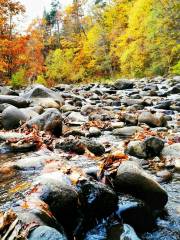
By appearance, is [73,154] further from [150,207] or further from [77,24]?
[77,24]

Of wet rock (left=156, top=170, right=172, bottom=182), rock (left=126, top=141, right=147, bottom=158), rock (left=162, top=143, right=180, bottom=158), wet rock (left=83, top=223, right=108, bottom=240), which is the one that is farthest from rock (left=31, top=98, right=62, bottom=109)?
wet rock (left=83, top=223, right=108, bottom=240)

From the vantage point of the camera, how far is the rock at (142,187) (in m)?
3.17

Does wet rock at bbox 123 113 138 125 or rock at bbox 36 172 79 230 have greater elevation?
rock at bbox 36 172 79 230

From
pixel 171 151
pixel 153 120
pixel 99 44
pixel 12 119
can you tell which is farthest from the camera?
pixel 99 44

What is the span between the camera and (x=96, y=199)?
296 centimetres

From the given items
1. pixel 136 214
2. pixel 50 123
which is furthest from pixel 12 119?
pixel 136 214

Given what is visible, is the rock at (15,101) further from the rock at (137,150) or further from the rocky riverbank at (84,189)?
the rock at (137,150)

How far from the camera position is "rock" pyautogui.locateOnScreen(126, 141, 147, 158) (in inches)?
194

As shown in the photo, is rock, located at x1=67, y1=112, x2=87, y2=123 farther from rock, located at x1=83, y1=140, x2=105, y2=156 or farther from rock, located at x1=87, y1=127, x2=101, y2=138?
rock, located at x1=83, y1=140, x2=105, y2=156

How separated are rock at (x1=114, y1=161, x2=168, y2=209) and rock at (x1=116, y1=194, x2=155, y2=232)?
12 cm

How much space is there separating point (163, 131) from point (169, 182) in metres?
3.14

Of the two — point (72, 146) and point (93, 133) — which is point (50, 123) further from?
point (72, 146)

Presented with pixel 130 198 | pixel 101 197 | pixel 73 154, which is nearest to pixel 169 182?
pixel 130 198

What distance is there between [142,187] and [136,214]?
0.97 feet
